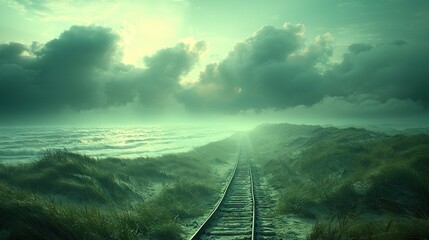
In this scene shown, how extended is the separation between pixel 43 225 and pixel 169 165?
2047 centimetres

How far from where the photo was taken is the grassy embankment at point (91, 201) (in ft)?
28.2

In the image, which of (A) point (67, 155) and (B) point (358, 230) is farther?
(A) point (67, 155)

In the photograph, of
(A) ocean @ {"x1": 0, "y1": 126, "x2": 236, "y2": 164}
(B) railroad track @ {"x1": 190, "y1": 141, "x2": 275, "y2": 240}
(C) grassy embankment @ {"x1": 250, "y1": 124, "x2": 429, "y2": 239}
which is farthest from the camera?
(A) ocean @ {"x1": 0, "y1": 126, "x2": 236, "y2": 164}

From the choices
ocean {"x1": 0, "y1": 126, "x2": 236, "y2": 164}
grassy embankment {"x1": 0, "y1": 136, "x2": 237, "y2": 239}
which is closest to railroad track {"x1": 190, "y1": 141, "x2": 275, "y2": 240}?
grassy embankment {"x1": 0, "y1": 136, "x2": 237, "y2": 239}

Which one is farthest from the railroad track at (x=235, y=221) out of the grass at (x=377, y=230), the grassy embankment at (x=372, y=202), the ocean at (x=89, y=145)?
the ocean at (x=89, y=145)

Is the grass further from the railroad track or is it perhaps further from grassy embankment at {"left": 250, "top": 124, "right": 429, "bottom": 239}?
the railroad track

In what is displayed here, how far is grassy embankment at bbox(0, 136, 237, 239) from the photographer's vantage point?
8.60 m

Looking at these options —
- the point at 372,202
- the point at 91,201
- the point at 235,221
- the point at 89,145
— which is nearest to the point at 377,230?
the point at 372,202

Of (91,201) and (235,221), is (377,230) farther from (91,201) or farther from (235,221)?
(91,201)

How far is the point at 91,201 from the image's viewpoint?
14344 mm

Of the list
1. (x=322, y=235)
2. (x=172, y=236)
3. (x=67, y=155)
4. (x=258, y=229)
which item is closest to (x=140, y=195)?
(x=67, y=155)

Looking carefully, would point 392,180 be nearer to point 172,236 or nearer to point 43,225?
point 172,236

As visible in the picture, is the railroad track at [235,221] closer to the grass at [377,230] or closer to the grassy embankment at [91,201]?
the grassy embankment at [91,201]

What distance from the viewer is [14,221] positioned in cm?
814
